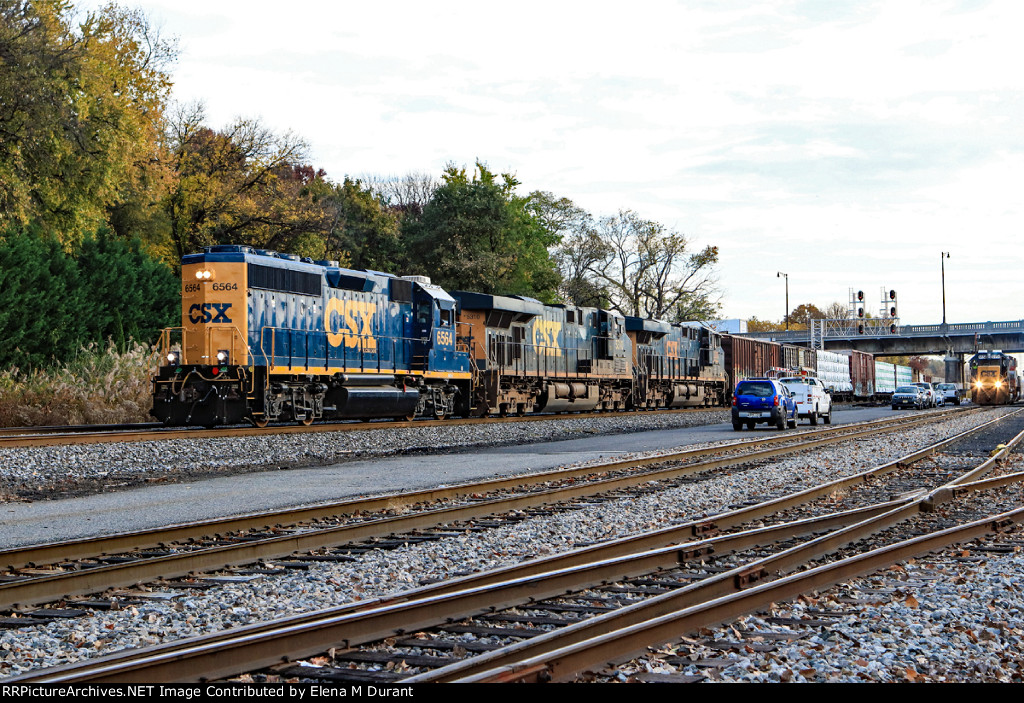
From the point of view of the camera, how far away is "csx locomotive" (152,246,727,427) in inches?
755

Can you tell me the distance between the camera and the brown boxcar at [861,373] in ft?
216

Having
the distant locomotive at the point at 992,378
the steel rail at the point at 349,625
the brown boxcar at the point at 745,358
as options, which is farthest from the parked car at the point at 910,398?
the steel rail at the point at 349,625

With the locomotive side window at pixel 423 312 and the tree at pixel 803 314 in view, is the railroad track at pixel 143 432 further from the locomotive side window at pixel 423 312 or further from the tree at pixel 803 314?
the tree at pixel 803 314

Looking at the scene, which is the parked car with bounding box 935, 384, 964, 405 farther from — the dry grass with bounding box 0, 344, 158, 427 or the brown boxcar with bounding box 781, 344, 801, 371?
the dry grass with bounding box 0, 344, 158, 427

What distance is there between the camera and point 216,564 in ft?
23.5

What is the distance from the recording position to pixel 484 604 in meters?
5.74

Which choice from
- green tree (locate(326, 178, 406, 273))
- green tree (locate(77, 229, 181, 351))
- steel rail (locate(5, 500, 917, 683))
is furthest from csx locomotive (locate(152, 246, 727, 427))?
green tree (locate(326, 178, 406, 273))

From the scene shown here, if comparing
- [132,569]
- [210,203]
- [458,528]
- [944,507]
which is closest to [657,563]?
[458,528]

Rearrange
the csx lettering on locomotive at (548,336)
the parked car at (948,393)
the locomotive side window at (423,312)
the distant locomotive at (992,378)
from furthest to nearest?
the parked car at (948,393) → the distant locomotive at (992,378) → the csx lettering on locomotive at (548,336) → the locomotive side window at (423,312)

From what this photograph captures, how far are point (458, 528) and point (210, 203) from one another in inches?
1506

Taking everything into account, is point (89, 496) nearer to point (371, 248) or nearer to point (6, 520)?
point (6, 520)

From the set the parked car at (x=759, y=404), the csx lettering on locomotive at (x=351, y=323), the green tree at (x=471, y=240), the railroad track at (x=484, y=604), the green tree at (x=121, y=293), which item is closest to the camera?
the railroad track at (x=484, y=604)

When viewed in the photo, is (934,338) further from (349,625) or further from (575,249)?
(349,625)

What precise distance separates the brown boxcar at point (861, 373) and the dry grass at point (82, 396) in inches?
2035
